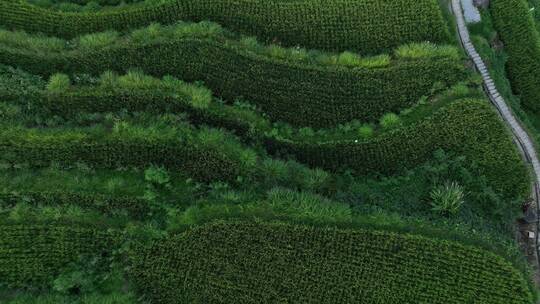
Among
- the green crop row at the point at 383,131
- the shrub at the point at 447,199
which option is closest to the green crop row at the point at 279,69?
the green crop row at the point at 383,131

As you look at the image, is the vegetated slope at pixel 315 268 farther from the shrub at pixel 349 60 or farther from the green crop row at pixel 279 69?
the shrub at pixel 349 60

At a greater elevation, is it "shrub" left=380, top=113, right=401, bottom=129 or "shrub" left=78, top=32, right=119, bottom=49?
"shrub" left=78, top=32, right=119, bottom=49

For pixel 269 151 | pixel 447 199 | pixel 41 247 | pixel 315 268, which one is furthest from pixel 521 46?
pixel 41 247

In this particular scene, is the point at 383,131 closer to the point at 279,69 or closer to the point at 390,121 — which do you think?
the point at 390,121

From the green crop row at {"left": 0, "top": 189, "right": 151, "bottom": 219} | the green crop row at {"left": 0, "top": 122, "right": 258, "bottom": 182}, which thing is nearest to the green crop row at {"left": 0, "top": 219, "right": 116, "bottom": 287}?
the green crop row at {"left": 0, "top": 189, "right": 151, "bottom": 219}

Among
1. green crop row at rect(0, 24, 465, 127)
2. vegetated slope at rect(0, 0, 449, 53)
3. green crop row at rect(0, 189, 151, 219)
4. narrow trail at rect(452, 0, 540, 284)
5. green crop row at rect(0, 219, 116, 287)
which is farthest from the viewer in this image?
vegetated slope at rect(0, 0, 449, 53)

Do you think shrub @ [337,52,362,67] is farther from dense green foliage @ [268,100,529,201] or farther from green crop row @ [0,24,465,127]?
dense green foliage @ [268,100,529,201]

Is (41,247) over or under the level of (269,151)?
under

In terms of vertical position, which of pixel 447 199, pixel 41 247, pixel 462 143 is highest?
pixel 462 143
